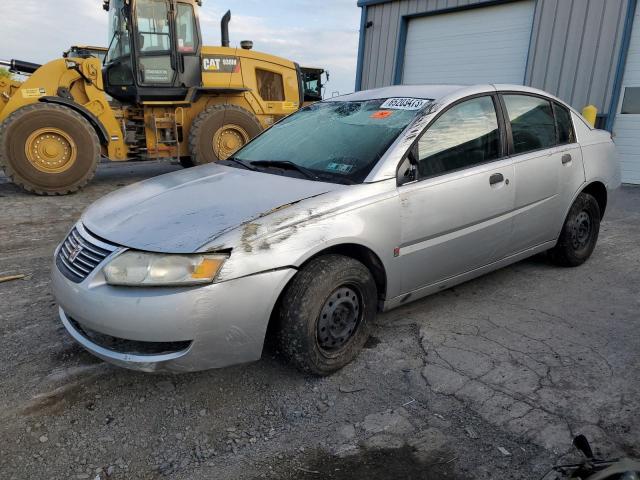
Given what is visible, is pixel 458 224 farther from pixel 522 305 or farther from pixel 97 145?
pixel 97 145

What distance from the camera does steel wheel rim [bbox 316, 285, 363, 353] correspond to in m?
2.63

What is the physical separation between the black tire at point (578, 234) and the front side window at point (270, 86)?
6.80 meters

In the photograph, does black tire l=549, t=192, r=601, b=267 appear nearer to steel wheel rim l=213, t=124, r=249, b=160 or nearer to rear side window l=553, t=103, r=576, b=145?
rear side window l=553, t=103, r=576, b=145

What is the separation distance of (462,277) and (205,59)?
700 cm

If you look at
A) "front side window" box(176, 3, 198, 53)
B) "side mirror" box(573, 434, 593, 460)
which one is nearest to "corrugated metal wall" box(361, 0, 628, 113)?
"front side window" box(176, 3, 198, 53)

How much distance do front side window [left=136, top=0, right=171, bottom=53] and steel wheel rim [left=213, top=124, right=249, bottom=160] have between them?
1576 millimetres

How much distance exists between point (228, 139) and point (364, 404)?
6.96m

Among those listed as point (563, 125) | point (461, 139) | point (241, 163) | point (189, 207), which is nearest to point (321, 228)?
point (189, 207)

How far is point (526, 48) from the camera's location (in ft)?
33.2

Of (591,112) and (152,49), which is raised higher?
(152,49)

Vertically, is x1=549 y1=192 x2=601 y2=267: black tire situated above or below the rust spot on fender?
below

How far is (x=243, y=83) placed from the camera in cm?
919

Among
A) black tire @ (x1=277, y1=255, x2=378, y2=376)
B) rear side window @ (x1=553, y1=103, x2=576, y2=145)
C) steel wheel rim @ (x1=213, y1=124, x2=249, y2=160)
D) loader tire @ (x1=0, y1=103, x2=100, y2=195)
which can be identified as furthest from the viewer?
steel wheel rim @ (x1=213, y1=124, x2=249, y2=160)

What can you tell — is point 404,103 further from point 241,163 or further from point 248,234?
point 248,234
